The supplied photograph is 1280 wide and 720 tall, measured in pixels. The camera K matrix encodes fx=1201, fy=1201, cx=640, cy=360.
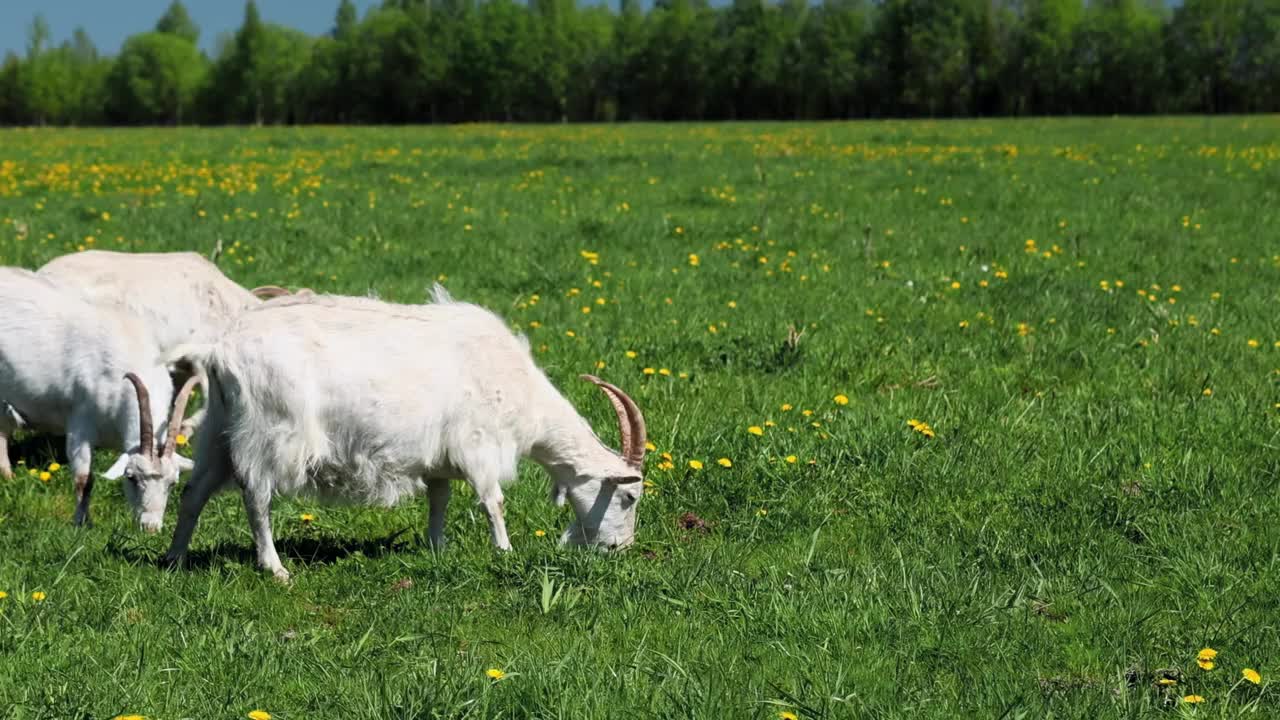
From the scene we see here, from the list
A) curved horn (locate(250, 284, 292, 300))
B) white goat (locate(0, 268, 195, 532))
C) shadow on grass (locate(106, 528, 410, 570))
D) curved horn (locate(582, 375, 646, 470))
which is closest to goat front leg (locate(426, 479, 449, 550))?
shadow on grass (locate(106, 528, 410, 570))

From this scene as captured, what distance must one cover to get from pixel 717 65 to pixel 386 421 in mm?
92223

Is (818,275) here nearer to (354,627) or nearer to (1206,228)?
(1206,228)

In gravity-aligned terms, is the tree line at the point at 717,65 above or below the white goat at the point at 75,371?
above

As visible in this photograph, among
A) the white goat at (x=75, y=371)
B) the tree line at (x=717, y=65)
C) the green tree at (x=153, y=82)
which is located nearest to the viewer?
the white goat at (x=75, y=371)

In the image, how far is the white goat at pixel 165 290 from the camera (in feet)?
26.3

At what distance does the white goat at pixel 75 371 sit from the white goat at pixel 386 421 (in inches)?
50.0

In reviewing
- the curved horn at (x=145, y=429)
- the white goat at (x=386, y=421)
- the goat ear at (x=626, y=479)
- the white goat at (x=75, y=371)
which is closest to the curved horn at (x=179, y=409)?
the curved horn at (x=145, y=429)

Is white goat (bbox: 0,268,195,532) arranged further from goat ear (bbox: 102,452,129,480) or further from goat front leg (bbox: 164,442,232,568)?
goat front leg (bbox: 164,442,232,568)

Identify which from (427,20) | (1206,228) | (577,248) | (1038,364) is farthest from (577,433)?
(427,20)

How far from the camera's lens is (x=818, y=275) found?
11.6m

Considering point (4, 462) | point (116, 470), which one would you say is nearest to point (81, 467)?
point (116, 470)

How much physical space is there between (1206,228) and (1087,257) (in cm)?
Result: 273

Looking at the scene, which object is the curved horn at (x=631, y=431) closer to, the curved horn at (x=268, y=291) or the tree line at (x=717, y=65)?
the curved horn at (x=268, y=291)

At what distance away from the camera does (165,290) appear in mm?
8250
